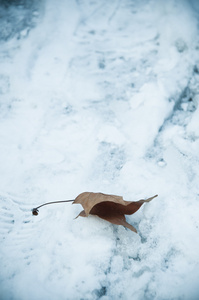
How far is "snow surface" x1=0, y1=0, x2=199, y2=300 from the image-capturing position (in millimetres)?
797

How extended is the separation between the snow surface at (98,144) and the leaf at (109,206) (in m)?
0.06

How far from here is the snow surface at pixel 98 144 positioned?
797 millimetres

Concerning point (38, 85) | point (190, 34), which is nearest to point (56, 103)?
point (38, 85)

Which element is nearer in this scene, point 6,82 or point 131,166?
point 131,166

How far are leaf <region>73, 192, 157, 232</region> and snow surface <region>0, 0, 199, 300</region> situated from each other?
6cm

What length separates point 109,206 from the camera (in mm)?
895

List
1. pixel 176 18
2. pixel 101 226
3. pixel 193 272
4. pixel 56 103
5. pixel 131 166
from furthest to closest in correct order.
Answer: pixel 176 18, pixel 56 103, pixel 131 166, pixel 101 226, pixel 193 272

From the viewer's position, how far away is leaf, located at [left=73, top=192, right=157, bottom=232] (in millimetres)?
855

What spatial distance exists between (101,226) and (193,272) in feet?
1.29

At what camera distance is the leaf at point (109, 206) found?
855 mm

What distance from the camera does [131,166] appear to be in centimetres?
116

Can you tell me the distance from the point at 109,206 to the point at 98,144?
49 centimetres

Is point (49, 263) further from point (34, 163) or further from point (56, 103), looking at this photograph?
point (56, 103)

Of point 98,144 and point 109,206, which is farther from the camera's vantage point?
point 98,144
